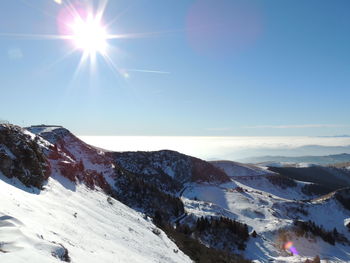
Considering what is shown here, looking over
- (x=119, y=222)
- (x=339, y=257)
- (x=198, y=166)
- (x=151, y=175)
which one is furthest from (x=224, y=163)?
(x=119, y=222)

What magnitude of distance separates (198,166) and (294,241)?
66.0 meters

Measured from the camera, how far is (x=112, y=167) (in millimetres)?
68188

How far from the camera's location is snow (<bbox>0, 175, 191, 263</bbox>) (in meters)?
11.3

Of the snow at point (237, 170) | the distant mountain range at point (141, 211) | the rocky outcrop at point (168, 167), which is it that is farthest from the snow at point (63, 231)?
the snow at point (237, 170)

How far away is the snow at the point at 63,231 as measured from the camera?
1130cm

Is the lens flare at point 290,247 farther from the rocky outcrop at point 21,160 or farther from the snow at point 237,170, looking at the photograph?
the snow at point 237,170

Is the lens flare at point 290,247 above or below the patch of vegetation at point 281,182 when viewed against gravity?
below

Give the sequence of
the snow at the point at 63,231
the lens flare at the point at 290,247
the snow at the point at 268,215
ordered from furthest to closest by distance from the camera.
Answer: the lens flare at the point at 290,247, the snow at the point at 268,215, the snow at the point at 63,231

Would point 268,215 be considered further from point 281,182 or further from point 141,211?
point 281,182

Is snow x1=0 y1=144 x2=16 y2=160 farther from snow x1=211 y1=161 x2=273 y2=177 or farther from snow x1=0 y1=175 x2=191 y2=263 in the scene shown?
snow x1=211 y1=161 x2=273 y2=177

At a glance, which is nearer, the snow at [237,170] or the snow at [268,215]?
the snow at [268,215]

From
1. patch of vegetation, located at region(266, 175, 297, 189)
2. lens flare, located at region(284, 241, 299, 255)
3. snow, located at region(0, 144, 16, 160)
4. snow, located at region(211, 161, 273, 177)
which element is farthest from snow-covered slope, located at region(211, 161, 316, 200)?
snow, located at region(0, 144, 16, 160)

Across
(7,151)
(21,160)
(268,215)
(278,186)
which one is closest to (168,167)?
(268,215)

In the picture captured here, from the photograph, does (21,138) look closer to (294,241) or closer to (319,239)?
(294,241)
